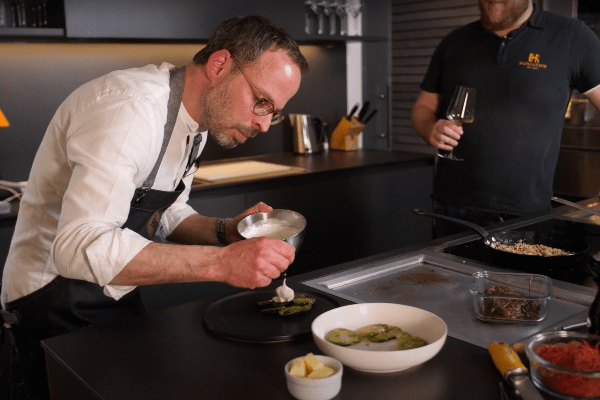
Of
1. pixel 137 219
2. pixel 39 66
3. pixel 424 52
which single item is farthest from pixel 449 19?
pixel 137 219

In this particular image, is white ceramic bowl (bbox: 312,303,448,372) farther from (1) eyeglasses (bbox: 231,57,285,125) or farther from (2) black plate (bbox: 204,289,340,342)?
(1) eyeglasses (bbox: 231,57,285,125)

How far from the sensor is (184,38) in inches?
131

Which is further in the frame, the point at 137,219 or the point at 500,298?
the point at 137,219

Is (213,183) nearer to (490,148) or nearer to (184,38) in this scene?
(184,38)

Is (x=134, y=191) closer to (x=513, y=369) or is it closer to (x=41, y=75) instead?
(x=513, y=369)

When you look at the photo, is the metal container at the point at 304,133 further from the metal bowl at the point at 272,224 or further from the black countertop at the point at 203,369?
the black countertop at the point at 203,369

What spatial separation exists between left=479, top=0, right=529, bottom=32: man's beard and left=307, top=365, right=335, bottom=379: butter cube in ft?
6.58

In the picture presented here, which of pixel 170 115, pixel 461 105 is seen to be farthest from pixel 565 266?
pixel 170 115

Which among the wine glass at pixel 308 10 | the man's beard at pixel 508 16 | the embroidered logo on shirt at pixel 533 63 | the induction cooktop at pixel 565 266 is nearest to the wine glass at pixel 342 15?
the wine glass at pixel 308 10

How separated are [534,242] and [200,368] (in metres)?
1.14

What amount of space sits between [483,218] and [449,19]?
2585mm

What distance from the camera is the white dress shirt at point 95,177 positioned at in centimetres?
124

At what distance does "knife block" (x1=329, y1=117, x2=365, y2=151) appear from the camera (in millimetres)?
4145

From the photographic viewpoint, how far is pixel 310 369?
0.99 m
